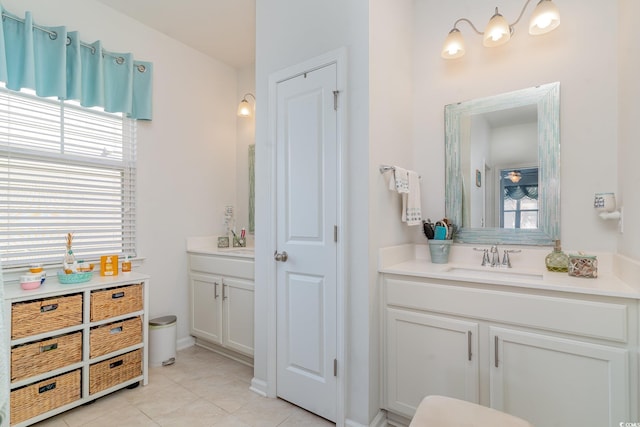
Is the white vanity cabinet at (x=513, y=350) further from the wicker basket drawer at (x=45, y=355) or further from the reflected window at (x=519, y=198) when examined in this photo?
the wicker basket drawer at (x=45, y=355)

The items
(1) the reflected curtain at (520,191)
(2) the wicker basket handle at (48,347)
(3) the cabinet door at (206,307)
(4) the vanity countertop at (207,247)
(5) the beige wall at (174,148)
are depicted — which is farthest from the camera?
(4) the vanity countertop at (207,247)

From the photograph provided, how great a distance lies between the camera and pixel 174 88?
3.03 m

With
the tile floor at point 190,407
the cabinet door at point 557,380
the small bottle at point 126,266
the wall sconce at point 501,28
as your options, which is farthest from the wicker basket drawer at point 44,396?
the wall sconce at point 501,28

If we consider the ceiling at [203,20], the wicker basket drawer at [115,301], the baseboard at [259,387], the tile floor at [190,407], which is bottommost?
the tile floor at [190,407]

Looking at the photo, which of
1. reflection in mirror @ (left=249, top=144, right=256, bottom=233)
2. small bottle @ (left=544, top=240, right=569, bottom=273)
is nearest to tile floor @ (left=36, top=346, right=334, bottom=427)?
reflection in mirror @ (left=249, top=144, right=256, bottom=233)

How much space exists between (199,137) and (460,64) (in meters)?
2.47

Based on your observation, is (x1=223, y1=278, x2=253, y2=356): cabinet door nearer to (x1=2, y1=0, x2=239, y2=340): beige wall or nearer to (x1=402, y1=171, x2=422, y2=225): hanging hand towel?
(x1=2, y1=0, x2=239, y2=340): beige wall

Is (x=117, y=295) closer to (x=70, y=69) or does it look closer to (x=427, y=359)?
(x=70, y=69)

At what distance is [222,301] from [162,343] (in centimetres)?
57

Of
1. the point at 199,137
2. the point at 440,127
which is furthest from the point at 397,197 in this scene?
the point at 199,137

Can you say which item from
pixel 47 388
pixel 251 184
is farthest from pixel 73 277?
pixel 251 184

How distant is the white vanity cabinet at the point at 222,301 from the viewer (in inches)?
103

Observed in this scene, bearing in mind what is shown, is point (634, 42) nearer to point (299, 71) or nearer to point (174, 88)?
point (299, 71)

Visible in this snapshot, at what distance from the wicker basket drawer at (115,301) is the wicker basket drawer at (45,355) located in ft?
0.53
